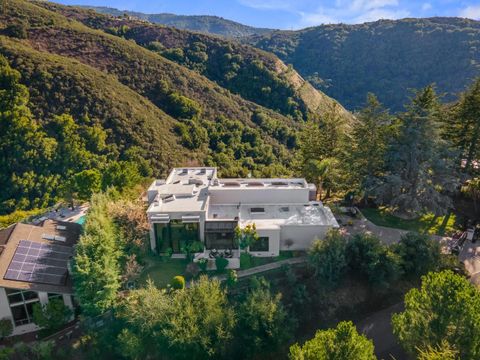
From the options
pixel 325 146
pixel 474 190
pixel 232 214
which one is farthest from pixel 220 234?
pixel 474 190

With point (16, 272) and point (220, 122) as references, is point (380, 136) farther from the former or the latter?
point (220, 122)

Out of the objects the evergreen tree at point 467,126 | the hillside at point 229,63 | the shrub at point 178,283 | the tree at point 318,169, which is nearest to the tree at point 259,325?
the shrub at point 178,283

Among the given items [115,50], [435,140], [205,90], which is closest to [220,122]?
[205,90]

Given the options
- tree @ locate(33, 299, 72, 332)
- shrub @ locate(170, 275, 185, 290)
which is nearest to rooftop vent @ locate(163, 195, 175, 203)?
shrub @ locate(170, 275, 185, 290)

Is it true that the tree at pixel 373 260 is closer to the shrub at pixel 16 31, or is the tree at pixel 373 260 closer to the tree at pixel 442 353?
the tree at pixel 442 353

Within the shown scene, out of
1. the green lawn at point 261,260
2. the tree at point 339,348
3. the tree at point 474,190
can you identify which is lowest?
the green lawn at point 261,260
